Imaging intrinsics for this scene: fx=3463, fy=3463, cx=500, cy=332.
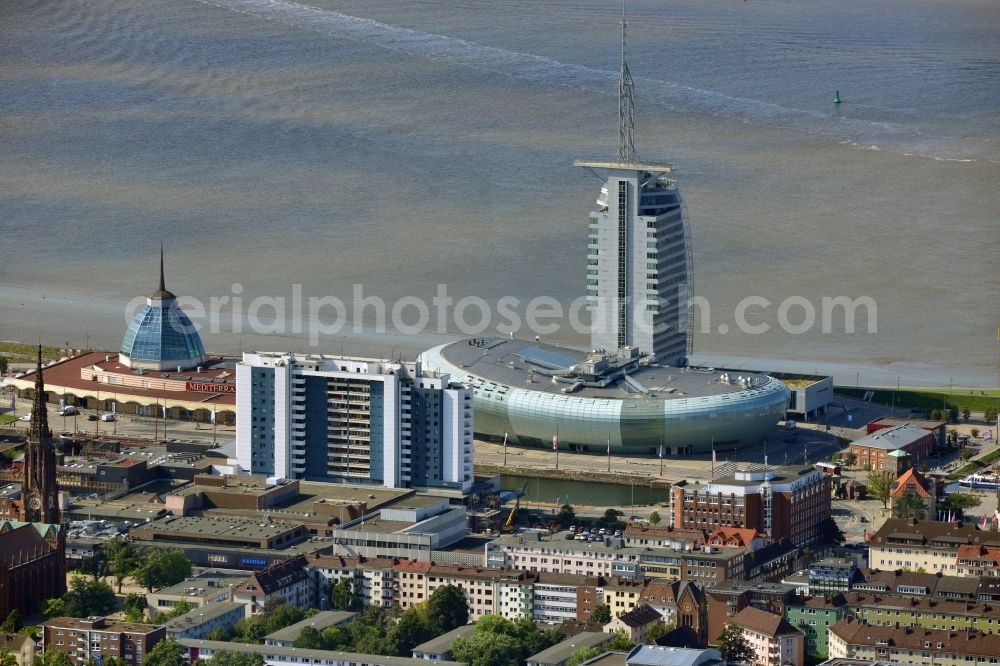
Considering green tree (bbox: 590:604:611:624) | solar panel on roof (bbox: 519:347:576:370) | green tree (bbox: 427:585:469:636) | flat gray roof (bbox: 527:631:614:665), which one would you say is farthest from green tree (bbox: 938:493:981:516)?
flat gray roof (bbox: 527:631:614:665)

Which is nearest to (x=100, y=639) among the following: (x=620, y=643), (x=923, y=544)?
(x=620, y=643)

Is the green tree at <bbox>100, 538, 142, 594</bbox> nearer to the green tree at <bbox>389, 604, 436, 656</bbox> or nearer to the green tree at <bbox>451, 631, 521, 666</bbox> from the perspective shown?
the green tree at <bbox>389, 604, 436, 656</bbox>

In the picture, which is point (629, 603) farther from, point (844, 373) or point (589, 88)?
point (589, 88)

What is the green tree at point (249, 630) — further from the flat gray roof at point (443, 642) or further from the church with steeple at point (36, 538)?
the church with steeple at point (36, 538)

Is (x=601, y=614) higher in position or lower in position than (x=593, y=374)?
lower

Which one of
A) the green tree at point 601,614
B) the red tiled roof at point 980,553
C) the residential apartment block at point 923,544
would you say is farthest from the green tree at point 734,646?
the red tiled roof at point 980,553

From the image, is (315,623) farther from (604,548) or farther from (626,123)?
(626,123)
